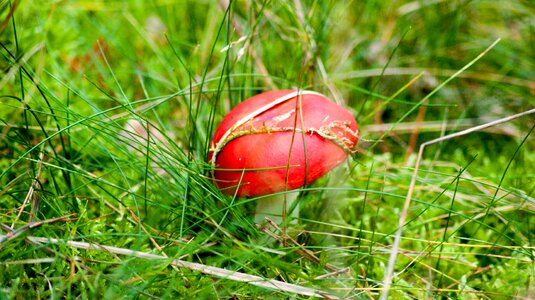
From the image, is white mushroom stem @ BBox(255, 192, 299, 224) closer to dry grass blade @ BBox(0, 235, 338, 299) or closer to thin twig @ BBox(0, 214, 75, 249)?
dry grass blade @ BBox(0, 235, 338, 299)

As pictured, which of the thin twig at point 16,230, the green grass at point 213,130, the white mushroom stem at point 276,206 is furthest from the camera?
the white mushroom stem at point 276,206

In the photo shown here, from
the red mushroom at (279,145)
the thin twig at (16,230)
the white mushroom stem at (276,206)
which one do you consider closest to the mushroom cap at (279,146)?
the red mushroom at (279,145)

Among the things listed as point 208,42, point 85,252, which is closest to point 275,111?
point 85,252

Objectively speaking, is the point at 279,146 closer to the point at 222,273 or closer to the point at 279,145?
the point at 279,145

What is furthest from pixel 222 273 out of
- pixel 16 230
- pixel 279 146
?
pixel 16 230

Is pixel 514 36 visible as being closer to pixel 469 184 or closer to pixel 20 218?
pixel 469 184

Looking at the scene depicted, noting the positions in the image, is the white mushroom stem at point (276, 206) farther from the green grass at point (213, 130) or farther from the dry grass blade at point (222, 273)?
the dry grass blade at point (222, 273)
